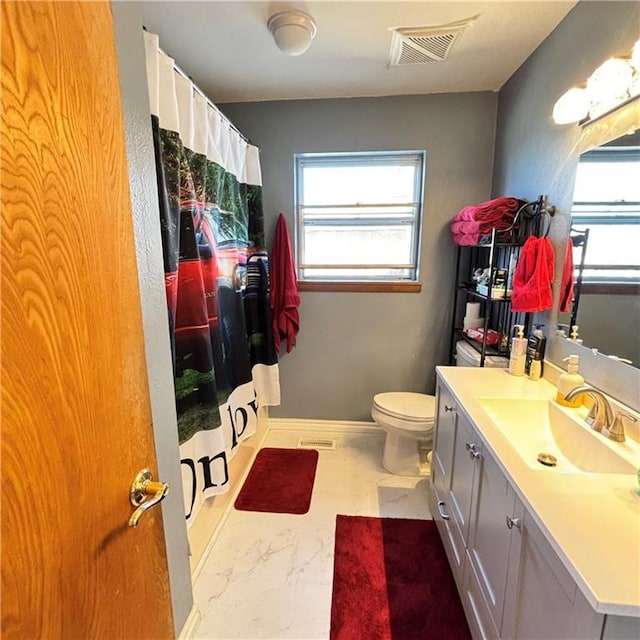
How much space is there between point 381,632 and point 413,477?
104 cm

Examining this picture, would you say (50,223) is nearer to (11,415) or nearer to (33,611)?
(11,415)

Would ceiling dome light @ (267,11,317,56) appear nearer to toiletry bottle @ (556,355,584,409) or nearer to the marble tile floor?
toiletry bottle @ (556,355,584,409)

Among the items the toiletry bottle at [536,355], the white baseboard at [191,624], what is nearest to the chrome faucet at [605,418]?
the toiletry bottle at [536,355]

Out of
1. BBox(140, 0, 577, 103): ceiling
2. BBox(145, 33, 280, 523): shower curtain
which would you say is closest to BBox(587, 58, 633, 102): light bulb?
BBox(140, 0, 577, 103): ceiling

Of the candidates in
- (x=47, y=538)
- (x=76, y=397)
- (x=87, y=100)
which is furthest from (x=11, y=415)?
(x=87, y=100)

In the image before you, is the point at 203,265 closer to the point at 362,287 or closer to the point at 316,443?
the point at 362,287

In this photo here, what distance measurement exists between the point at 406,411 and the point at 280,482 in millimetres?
908

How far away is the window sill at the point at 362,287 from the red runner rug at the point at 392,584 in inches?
57.1

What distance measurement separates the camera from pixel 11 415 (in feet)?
1.62

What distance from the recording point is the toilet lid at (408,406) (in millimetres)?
2176

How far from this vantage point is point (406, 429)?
218 centimetres

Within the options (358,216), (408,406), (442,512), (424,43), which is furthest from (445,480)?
(424,43)

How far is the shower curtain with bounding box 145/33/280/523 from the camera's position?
4.23ft

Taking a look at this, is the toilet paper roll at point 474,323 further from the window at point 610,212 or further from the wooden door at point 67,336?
the wooden door at point 67,336
